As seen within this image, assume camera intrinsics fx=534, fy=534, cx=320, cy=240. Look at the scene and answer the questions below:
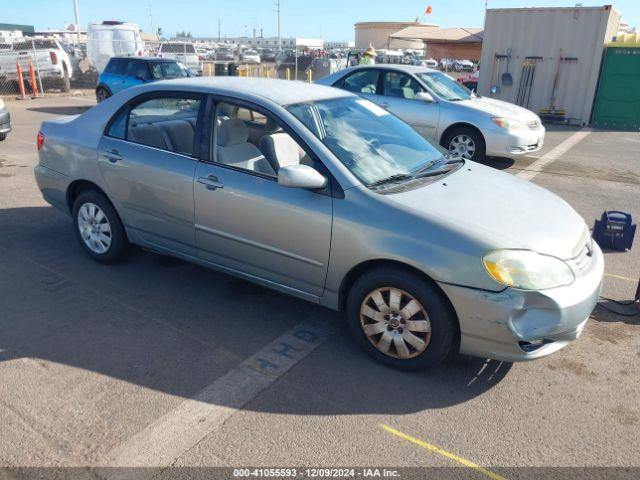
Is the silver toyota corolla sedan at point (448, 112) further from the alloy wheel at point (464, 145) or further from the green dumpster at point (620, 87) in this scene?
the green dumpster at point (620, 87)

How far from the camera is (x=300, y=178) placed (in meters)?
3.28

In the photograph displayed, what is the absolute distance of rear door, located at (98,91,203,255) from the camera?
403cm

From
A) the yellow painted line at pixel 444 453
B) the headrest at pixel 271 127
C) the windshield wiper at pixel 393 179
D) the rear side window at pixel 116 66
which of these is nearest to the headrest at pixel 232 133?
the headrest at pixel 271 127

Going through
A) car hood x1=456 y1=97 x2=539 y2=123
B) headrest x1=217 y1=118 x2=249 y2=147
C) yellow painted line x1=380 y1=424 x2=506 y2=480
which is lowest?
yellow painted line x1=380 y1=424 x2=506 y2=480

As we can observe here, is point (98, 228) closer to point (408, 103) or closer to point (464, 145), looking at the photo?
point (408, 103)

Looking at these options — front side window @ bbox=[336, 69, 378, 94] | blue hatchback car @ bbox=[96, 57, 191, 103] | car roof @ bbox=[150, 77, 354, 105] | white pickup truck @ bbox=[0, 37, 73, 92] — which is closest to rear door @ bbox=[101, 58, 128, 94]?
blue hatchback car @ bbox=[96, 57, 191, 103]

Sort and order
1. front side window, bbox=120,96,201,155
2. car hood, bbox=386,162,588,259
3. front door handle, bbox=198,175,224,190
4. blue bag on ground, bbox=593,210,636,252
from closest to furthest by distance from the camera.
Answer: car hood, bbox=386,162,588,259
front door handle, bbox=198,175,224,190
front side window, bbox=120,96,201,155
blue bag on ground, bbox=593,210,636,252

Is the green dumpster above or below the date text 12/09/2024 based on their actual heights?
above

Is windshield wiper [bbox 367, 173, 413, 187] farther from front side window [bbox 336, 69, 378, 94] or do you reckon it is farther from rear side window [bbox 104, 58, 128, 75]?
Result: rear side window [bbox 104, 58, 128, 75]

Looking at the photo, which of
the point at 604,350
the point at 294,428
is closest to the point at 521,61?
the point at 604,350

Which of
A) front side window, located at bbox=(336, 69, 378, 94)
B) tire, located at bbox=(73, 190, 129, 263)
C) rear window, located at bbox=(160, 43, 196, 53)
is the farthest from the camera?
rear window, located at bbox=(160, 43, 196, 53)

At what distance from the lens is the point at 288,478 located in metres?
2.56

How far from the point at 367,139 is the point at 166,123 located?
1.72 m

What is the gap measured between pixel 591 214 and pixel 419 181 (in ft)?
14.1
